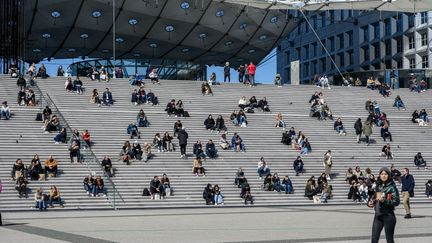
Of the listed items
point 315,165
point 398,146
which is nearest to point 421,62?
point 398,146

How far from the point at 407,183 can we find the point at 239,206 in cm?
887

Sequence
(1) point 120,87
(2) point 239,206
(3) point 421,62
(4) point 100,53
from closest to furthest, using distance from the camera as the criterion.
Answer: (2) point 239,206, (1) point 120,87, (4) point 100,53, (3) point 421,62

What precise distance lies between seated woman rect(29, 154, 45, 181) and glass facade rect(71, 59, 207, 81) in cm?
3012

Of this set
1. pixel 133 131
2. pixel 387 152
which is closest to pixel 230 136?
pixel 133 131

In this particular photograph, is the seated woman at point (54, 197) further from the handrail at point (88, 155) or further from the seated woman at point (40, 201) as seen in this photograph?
the handrail at point (88, 155)

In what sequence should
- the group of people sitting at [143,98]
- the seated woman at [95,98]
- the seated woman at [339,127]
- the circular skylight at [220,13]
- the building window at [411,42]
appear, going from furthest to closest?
the building window at [411,42]
the circular skylight at [220,13]
the group of people sitting at [143,98]
the seated woman at [95,98]
the seated woman at [339,127]

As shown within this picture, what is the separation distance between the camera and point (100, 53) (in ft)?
221

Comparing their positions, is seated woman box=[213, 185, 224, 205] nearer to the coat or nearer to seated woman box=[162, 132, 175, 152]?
seated woman box=[162, 132, 175, 152]

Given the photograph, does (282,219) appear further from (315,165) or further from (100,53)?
(100,53)

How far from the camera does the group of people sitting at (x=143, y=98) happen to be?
3975cm

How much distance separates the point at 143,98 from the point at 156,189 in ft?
38.9

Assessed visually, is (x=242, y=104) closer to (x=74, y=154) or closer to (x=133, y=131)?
(x=133, y=131)

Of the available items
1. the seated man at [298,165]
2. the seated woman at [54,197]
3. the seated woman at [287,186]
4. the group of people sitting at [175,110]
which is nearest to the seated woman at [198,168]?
the seated woman at [287,186]

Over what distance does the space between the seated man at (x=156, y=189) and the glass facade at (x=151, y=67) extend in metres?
30.5
